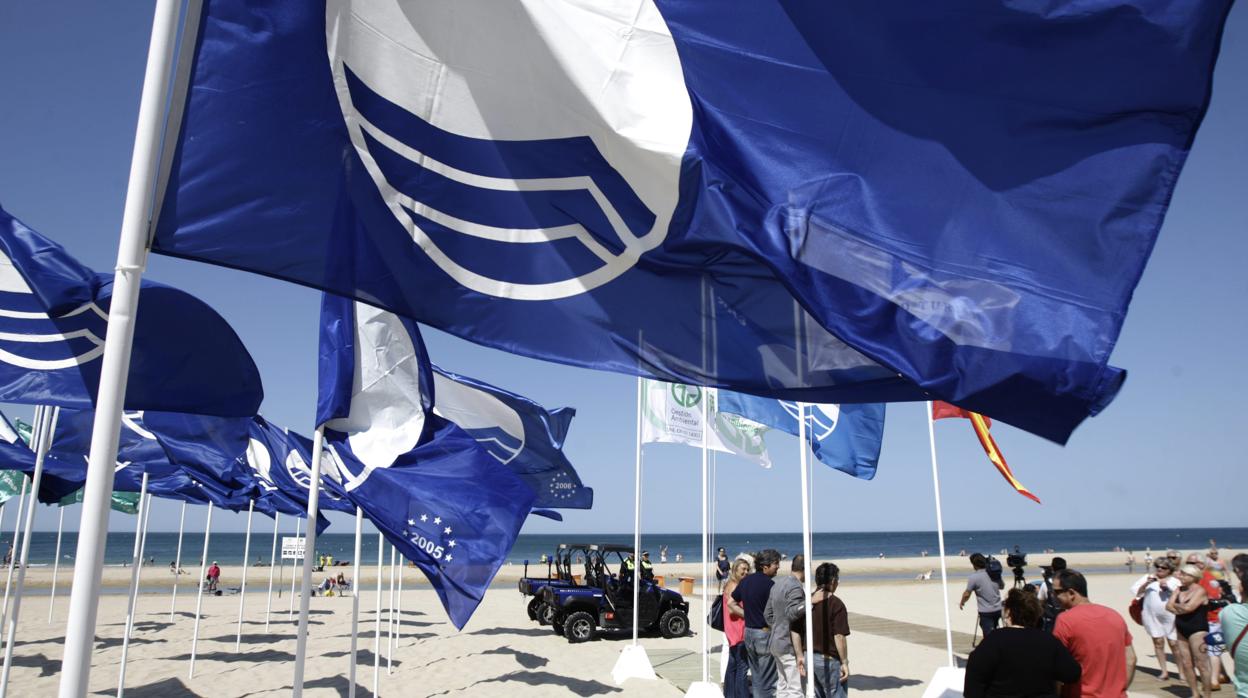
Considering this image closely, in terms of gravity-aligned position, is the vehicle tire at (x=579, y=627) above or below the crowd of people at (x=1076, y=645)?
below

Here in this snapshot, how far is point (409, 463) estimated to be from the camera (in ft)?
24.7

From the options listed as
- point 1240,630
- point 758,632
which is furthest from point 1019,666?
point 758,632

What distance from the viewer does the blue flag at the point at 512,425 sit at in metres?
11.4

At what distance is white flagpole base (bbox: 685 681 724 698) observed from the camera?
10.2m

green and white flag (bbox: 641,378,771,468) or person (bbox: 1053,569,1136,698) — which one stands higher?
green and white flag (bbox: 641,378,771,468)

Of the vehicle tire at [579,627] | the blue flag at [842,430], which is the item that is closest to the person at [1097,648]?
the blue flag at [842,430]

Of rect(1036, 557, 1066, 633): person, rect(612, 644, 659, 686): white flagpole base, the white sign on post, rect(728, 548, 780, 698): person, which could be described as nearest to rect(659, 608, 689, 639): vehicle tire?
rect(612, 644, 659, 686): white flagpole base

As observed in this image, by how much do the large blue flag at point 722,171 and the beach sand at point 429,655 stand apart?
902 centimetres

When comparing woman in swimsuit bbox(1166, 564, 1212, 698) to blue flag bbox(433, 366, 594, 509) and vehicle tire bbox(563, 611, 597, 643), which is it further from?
vehicle tire bbox(563, 611, 597, 643)

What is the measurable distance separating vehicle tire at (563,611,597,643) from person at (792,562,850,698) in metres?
9.87

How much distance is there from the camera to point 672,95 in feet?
12.2

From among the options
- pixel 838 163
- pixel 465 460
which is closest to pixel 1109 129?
pixel 838 163

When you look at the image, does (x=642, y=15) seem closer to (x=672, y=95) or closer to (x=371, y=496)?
(x=672, y=95)

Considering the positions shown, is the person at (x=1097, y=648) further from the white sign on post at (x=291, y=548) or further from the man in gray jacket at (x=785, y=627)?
the white sign on post at (x=291, y=548)
